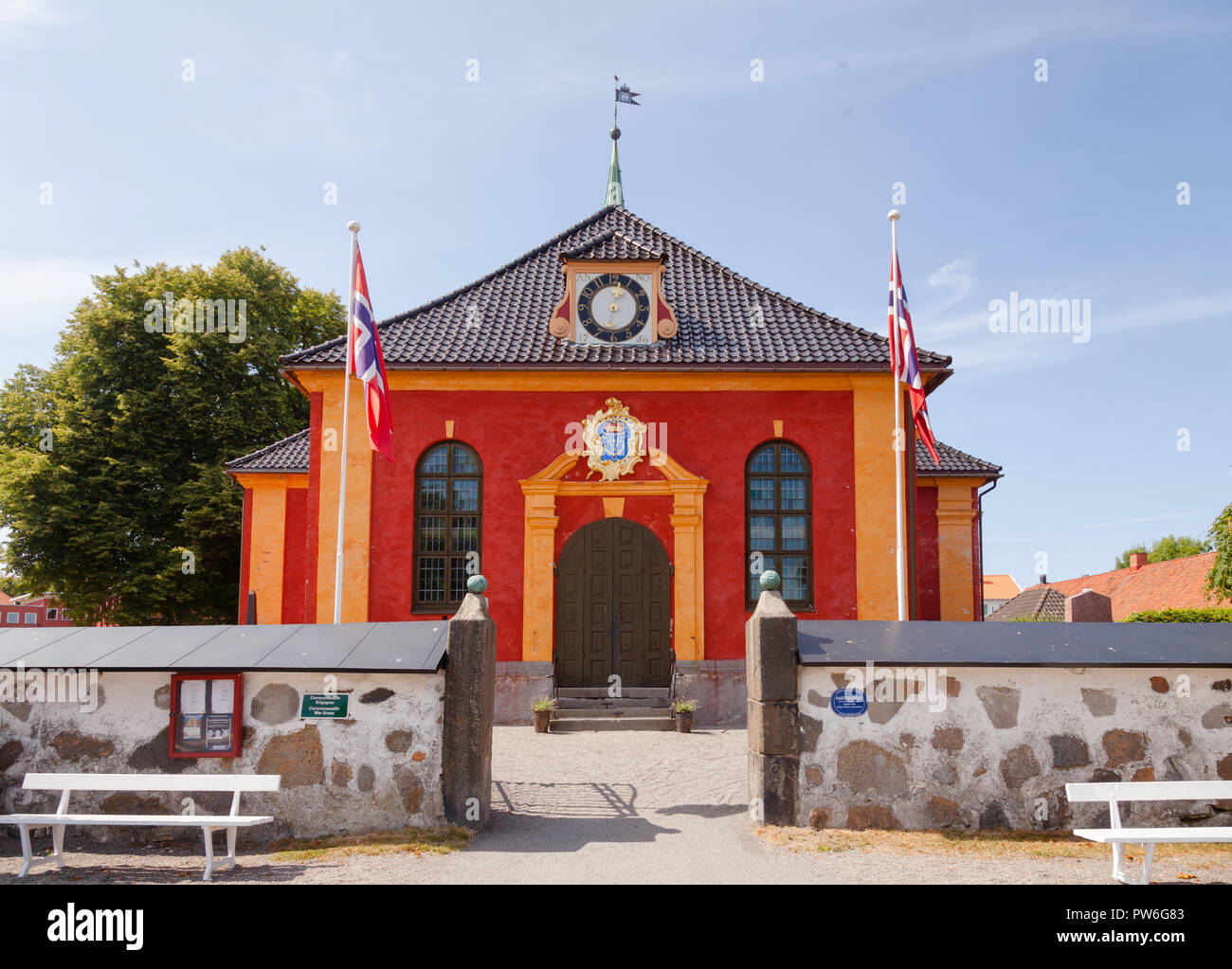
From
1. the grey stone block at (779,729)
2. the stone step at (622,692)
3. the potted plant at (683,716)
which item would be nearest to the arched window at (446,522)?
the stone step at (622,692)

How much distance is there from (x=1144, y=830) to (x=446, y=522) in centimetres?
1134

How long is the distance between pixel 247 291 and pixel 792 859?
25.8m

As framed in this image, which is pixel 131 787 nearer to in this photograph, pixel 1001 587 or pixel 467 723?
pixel 467 723

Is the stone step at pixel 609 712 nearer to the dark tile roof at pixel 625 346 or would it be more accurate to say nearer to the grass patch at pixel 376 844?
the dark tile roof at pixel 625 346

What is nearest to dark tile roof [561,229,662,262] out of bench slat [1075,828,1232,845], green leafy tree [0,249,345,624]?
bench slat [1075,828,1232,845]

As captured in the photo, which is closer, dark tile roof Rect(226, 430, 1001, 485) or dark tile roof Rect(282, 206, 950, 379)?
dark tile roof Rect(282, 206, 950, 379)

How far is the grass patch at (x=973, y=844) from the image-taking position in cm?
724

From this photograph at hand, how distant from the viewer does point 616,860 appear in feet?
23.0

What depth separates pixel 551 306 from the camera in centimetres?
1731

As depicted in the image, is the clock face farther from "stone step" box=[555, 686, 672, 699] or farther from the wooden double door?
"stone step" box=[555, 686, 672, 699]

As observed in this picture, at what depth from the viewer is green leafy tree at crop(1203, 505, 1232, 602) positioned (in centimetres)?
2434

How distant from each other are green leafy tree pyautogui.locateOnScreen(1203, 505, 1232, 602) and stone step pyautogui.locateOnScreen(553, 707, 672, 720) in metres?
18.6

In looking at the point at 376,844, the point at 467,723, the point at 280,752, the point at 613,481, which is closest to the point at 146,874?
the point at 280,752
